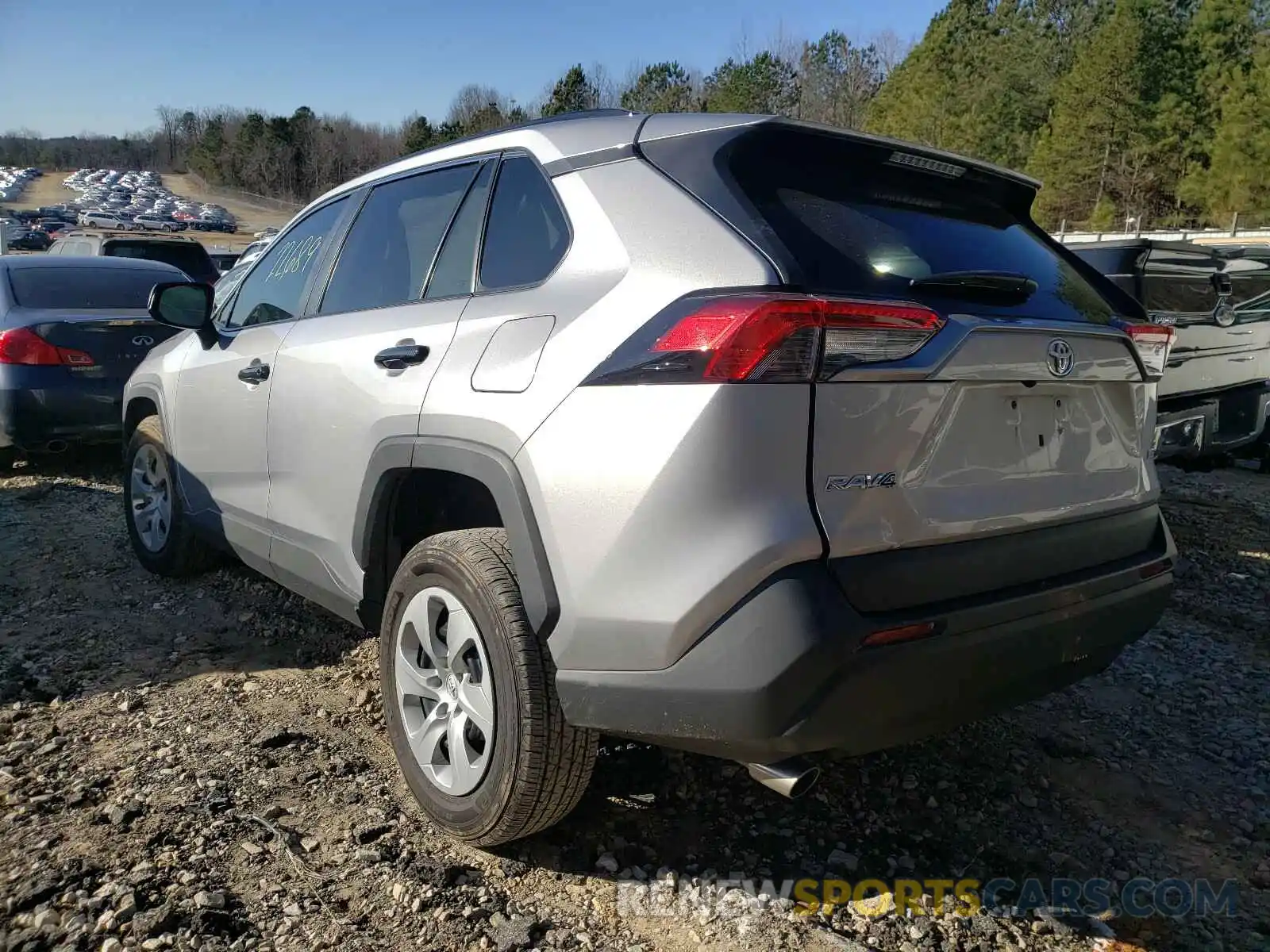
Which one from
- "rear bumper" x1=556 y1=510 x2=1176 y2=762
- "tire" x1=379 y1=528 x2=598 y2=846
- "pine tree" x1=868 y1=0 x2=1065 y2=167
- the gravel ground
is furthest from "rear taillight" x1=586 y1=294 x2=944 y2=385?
"pine tree" x1=868 y1=0 x2=1065 y2=167

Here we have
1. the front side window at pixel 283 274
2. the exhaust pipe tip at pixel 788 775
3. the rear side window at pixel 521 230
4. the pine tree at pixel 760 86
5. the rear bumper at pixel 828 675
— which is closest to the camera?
the rear bumper at pixel 828 675

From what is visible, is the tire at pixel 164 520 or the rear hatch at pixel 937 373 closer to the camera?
the rear hatch at pixel 937 373

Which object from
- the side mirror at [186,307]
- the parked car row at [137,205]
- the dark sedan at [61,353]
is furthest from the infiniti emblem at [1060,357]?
the parked car row at [137,205]

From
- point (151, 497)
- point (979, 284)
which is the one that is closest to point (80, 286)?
point (151, 497)

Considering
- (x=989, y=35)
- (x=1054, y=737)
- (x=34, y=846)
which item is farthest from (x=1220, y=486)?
(x=989, y=35)

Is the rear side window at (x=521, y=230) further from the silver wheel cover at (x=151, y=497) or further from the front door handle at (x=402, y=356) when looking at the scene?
the silver wheel cover at (x=151, y=497)

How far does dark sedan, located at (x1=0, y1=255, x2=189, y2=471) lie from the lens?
20.3ft

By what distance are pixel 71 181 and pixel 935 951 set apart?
115802mm

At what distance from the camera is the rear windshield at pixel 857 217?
2.04 meters

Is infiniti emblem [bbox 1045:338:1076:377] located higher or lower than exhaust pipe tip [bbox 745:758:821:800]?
higher

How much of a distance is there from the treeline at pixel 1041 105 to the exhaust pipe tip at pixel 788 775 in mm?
36194

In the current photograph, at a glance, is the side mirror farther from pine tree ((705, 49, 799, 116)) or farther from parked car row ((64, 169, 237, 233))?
pine tree ((705, 49, 799, 116))

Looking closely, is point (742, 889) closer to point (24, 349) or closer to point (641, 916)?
point (641, 916)

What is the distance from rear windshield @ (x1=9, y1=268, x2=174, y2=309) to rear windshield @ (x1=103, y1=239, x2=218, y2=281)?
214 inches
